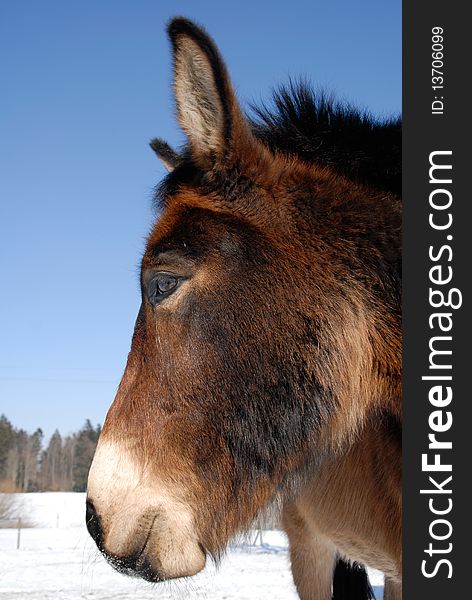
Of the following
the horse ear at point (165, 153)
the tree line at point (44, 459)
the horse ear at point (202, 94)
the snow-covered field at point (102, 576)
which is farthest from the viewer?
the tree line at point (44, 459)

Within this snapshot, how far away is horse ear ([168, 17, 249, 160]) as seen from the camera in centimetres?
232

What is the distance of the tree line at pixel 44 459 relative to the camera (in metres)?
82.3

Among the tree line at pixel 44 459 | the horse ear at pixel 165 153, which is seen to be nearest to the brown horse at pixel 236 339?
the horse ear at pixel 165 153

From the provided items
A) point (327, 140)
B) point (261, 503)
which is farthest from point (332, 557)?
point (327, 140)

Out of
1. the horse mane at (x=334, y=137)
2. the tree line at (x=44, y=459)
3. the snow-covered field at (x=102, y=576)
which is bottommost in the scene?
the tree line at (x=44, y=459)

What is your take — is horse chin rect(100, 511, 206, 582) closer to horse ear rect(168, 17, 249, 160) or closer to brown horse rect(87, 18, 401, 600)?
brown horse rect(87, 18, 401, 600)

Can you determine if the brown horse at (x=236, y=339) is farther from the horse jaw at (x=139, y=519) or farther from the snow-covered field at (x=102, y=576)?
the snow-covered field at (x=102, y=576)

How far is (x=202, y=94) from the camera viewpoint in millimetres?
2400

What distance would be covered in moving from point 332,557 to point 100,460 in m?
3.51

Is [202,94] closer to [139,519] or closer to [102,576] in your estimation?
[139,519]

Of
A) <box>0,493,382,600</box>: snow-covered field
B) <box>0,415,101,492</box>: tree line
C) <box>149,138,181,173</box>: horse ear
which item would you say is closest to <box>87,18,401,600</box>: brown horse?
<box>0,493,382,600</box>: snow-covered field

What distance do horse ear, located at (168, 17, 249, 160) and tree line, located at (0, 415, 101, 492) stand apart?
79.7 metres

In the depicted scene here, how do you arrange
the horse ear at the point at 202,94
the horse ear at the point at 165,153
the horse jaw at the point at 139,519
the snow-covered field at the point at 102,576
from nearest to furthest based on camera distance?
the horse jaw at the point at 139,519 < the horse ear at the point at 202,94 < the horse ear at the point at 165,153 < the snow-covered field at the point at 102,576

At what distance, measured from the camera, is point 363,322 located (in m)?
2.31
